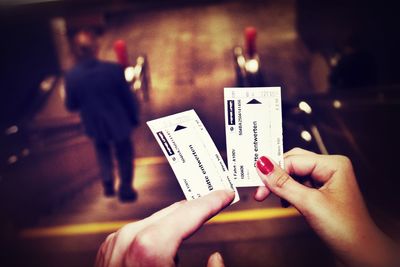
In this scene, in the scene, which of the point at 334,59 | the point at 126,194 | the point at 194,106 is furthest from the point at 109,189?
the point at 334,59

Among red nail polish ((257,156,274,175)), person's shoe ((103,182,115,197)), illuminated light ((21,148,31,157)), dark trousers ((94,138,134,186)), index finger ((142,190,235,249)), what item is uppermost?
red nail polish ((257,156,274,175))

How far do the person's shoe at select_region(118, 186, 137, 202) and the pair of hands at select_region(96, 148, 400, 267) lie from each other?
161cm

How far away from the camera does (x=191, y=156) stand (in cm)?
86

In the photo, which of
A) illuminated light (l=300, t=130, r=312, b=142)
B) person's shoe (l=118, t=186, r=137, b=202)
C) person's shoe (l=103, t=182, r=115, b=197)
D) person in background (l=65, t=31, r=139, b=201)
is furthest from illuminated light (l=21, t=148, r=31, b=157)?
illuminated light (l=300, t=130, r=312, b=142)

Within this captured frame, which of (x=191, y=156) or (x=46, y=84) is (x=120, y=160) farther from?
(x=46, y=84)

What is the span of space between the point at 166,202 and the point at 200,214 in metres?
1.59

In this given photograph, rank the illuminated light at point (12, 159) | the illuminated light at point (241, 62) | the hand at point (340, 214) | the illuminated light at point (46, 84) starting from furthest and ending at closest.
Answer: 1. the illuminated light at point (46, 84)
2. the illuminated light at point (241, 62)
3. the illuminated light at point (12, 159)
4. the hand at point (340, 214)

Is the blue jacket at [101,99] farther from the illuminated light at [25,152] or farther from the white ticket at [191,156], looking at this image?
the white ticket at [191,156]

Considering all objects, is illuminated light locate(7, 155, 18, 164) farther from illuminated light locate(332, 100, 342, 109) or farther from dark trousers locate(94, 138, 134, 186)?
illuminated light locate(332, 100, 342, 109)

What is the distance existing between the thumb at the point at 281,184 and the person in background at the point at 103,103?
1.72 m

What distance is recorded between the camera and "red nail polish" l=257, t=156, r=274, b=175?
0.88m

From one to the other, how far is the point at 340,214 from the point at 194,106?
3480 millimetres

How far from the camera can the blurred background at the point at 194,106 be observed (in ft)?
6.32

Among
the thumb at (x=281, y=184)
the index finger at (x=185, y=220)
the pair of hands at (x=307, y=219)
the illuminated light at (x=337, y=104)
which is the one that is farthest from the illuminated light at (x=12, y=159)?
the illuminated light at (x=337, y=104)
